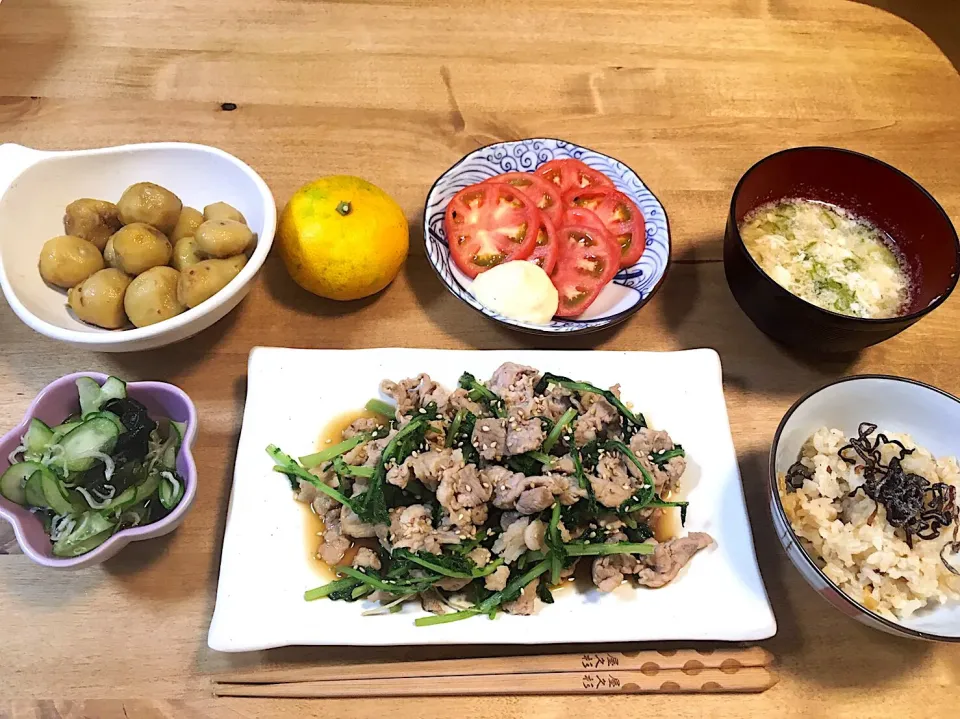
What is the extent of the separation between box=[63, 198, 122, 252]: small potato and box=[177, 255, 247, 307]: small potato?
0.88 ft

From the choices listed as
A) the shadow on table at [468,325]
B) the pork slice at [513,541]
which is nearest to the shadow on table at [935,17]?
the shadow on table at [468,325]

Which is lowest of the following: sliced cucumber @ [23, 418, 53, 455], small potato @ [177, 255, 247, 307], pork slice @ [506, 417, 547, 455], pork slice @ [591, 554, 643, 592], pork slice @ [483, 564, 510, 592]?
pork slice @ [591, 554, 643, 592]

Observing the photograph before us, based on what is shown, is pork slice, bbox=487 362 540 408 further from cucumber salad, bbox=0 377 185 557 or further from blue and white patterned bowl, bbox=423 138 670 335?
cucumber salad, bbox=0 377 185 557

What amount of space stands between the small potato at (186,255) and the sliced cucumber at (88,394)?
1.09 ft

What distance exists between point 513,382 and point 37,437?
3.03ft

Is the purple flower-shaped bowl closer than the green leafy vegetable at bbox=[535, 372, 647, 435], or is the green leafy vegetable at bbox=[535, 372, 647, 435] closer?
the purple flower-shaped bowl

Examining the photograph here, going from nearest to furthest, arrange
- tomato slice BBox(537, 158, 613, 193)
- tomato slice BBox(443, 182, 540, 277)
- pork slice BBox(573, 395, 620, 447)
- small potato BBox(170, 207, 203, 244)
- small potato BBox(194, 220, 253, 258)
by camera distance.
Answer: pork slice BBox(573, 395, 620, 447)
small potato BBox(194, 220, 253, 258)
small potato BBox(170, 207, 203, 244)
tomato slice BBox(443, 182, 540, 277)
tomato slice BBox(537, 158, 613, 193)

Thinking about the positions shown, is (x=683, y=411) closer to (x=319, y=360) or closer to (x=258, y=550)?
(x=319, y=360)

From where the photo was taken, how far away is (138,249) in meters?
1.62

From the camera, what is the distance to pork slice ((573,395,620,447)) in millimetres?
1521

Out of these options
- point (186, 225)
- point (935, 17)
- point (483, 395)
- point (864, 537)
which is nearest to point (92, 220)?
point (186, 225)

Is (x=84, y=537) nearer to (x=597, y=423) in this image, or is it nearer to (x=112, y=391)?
(x=112, y=391)

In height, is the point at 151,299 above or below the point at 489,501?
above

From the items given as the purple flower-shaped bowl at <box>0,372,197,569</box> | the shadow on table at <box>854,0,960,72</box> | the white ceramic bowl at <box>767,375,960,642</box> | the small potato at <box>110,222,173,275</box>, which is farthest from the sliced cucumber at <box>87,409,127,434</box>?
the shadow on table at <box>854,0,960,72</box>
